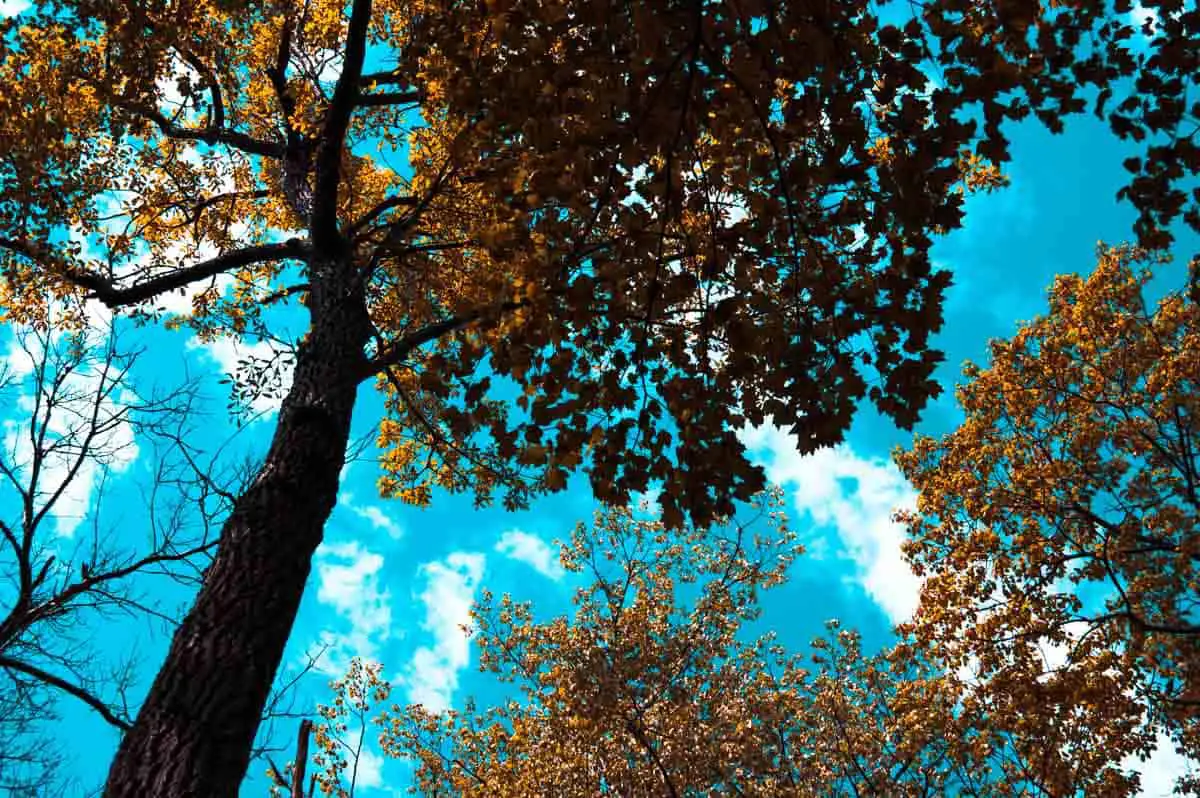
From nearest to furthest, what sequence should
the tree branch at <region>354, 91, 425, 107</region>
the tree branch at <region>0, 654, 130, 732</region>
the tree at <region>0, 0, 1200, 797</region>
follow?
the tree at <region>0, 0, 1200, 797</region>
the tree branch at <region>0, 654, 130, 732</region>
the tree branch at <region>354, 91, 425, 107</region>

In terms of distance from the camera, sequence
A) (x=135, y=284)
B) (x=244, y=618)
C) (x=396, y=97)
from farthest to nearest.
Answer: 1. (x=396, y=97)
2. (x=135, y=284)
3. (x=244, y=618)

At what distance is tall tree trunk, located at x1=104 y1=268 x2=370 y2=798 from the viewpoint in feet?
12.8

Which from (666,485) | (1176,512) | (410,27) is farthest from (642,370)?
(1176,512)

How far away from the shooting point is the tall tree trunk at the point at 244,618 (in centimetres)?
389

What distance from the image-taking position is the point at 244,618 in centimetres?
444

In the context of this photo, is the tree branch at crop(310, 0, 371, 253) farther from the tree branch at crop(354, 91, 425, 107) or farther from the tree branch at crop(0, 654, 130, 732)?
the tree branch at crop(0, 654, 130, 732)

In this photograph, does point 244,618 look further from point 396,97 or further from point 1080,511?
point 1080,511

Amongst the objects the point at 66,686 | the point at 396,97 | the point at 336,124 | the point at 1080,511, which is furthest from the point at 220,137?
the point at 1080,511

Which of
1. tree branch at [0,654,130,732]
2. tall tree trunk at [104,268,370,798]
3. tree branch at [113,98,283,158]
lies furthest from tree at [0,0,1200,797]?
tree branch at [113,98,283,158]

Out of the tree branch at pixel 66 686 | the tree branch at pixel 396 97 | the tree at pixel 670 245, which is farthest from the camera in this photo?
the tree branch at pixel 396 97

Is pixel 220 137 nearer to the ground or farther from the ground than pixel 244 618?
farther from the ground

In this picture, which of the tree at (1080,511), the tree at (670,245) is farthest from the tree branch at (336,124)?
the tree at (1080,511)

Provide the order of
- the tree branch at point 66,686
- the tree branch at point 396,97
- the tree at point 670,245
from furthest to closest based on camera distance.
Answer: the tree branch at point 396,97 → the tree branch at point 66,686 → the tree at point 670,245

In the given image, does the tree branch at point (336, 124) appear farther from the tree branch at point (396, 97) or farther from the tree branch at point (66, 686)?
the tree branch at point (66, 686)
